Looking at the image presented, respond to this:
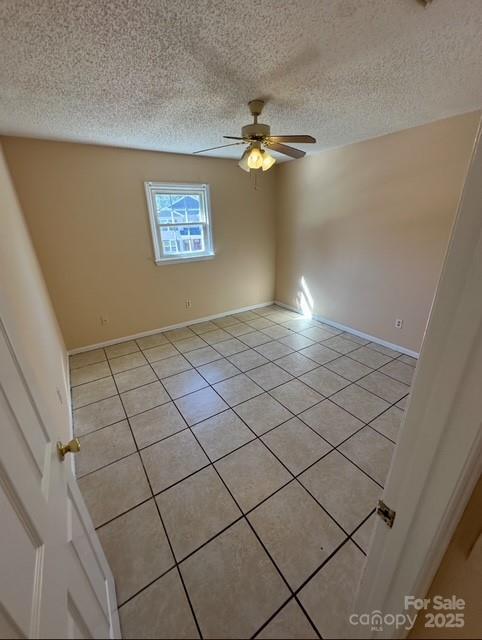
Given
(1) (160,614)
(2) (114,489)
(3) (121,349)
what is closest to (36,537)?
(1) (160,614)

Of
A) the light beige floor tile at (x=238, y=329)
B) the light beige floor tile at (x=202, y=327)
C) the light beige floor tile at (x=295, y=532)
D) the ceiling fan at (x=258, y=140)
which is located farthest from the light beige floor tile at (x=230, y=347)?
the ceiling fan at (x=258, y=140)

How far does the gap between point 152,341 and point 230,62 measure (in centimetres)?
298

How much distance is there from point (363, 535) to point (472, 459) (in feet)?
3.96

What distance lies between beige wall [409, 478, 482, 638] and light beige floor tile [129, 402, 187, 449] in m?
1.67

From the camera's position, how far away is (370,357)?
2.98m

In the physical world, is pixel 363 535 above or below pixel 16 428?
below

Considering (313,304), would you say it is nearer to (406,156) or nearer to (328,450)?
(406,156)

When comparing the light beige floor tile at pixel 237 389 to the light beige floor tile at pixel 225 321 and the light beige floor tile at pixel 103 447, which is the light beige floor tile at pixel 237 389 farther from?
the light beige floor tile at pixel 225 321

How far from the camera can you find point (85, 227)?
295 cm

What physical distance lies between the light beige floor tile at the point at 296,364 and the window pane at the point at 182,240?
205 cm

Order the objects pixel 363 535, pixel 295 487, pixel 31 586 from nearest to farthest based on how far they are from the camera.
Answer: pixel 31 586 → pixel 363 535 → pixel 295 487

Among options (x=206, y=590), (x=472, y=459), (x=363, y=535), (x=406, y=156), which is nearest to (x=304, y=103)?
(x=406, y=156)

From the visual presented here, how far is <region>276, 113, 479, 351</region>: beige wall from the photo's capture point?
7.97ft

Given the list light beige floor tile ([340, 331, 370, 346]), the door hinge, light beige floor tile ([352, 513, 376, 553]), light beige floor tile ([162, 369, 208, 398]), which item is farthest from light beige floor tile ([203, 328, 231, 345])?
the door hinge
